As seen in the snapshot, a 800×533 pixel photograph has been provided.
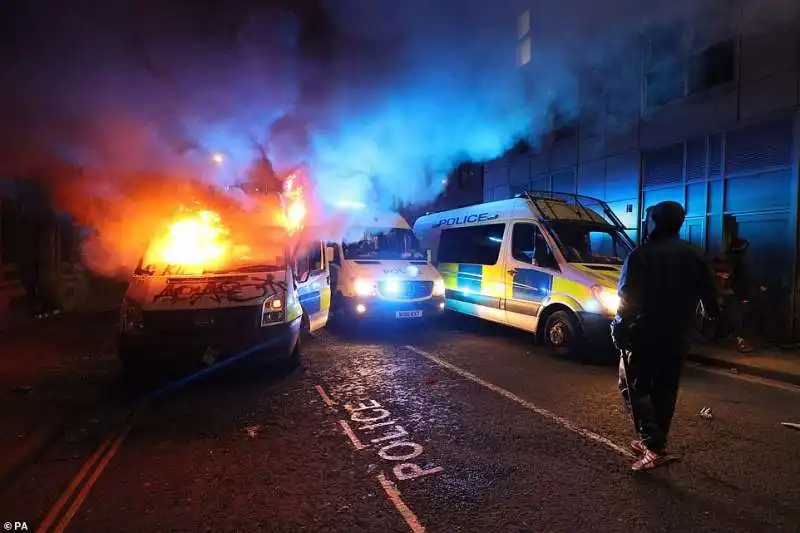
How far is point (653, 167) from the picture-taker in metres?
10.7

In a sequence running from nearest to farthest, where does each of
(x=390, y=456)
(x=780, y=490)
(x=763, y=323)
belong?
1. (x=780, y=490)
2. (x=390, y=456)
3. (x=763, y=323)

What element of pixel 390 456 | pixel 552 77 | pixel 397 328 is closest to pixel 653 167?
pixel 552 77

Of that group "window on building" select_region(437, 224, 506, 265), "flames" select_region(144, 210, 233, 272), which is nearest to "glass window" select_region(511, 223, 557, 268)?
"window on building" select_region(437, 224, 506, 265)

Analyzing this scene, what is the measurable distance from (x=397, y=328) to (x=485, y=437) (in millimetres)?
5430

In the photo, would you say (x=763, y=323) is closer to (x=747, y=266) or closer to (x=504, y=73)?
(x=747, y=266)

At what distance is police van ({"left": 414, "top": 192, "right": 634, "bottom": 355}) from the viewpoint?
21.9 ft

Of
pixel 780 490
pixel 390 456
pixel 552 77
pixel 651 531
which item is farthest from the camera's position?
pixel 552 77

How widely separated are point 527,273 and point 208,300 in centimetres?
475

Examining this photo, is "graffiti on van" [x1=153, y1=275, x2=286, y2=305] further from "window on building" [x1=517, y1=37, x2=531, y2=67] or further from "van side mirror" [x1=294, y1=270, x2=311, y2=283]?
"window on building" [x1=517, y1=37, x2=531, y2=67]

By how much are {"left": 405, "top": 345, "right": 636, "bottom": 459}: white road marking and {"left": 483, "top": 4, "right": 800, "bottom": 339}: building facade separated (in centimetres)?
563

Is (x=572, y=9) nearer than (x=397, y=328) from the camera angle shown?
Yes

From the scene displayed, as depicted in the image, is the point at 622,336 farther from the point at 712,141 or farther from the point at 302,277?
the point at 712,141

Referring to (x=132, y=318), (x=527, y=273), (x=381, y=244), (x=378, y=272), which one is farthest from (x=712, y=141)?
(x=132, y=318)

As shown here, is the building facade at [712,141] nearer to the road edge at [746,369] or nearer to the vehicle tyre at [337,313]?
the road edge at [746,369]
